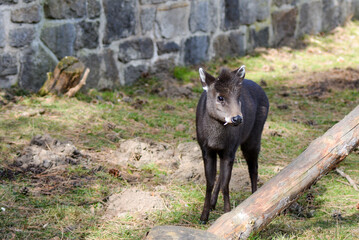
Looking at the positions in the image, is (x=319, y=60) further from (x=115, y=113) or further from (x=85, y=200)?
(x=85, y=200)

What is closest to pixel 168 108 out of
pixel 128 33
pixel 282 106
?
pixel 128 33

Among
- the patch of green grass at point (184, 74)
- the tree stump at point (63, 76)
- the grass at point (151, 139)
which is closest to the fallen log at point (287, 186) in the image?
the grass at point (151, 139)

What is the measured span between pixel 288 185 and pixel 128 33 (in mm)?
4546

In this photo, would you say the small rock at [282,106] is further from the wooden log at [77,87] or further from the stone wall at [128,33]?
the wooden log at [77,87]

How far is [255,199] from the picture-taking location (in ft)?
11.2

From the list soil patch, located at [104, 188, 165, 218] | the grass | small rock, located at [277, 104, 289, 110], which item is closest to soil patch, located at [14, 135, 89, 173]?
the grass

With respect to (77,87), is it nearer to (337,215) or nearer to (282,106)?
(282,106)

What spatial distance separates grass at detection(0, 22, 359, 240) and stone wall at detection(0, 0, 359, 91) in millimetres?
282

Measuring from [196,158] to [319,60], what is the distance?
5.53 metres

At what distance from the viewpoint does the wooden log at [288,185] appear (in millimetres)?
3303

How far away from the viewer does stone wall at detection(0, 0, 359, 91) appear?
6250 millimetres

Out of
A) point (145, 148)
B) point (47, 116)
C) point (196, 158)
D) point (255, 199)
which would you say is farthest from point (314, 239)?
point (47, 116)

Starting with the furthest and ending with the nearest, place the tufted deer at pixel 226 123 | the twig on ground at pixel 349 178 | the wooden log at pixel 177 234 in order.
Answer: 1. the twig on ground at pixel 349 178
2. the tufted deer at pixel 226 123
3. the wooden log at pixel 177 234

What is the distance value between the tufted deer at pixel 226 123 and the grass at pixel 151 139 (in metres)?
0.34
